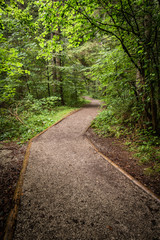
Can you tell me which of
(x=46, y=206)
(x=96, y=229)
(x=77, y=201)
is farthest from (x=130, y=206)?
(x=46, y=206)

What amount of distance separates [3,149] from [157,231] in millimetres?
5153

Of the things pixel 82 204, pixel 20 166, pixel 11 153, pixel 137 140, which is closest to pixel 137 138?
pixel 137 140

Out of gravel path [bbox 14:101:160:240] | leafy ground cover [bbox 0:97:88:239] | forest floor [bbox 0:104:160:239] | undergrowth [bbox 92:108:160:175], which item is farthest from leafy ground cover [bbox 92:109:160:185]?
leafy ground cover [bbox 0:97:88:239]

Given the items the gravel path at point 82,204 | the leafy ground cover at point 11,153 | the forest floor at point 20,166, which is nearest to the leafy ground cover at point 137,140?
the forest floor at point 20,166

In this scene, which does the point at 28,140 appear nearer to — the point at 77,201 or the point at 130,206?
the point at 77,201

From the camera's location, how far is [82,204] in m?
2.26

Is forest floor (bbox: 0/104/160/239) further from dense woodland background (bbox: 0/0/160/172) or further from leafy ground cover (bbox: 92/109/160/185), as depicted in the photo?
dense woodland background (bbox: 0/0/160/172)

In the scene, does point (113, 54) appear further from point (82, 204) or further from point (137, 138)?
point (82, 204)

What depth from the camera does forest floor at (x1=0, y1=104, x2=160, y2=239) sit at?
2.38 m

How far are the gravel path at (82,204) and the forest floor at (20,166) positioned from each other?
12.0 inches

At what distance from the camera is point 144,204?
2.23 metres

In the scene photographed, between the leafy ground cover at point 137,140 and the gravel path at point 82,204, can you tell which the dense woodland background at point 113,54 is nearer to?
the leafy ground cover at point 137,140

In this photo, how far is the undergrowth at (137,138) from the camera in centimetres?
351

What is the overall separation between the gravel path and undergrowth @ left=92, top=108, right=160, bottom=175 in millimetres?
1166
